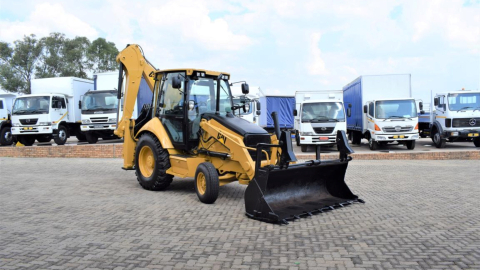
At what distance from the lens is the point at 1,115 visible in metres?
22.4

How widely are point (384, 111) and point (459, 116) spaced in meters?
3.45

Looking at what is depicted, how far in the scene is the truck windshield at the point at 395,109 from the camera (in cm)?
1780

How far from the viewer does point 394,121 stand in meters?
17.7

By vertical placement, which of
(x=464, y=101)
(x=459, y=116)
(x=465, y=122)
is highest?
(x=464, y=101)

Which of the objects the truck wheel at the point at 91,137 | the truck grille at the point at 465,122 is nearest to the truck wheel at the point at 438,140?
the truck grille at the point at 465,122

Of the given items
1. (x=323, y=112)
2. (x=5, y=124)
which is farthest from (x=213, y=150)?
(x=5, y=124)

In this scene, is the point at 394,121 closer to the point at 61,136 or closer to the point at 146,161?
the point at 146,161

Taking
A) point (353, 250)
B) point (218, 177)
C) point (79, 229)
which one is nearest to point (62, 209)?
point (79, 229)

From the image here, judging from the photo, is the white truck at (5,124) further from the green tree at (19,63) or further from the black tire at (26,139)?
the green tree at (19,63)

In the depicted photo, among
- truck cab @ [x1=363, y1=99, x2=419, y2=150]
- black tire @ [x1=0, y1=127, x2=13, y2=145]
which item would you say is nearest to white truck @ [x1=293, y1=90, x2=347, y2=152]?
truck cab @ [x1=363, y1=99, x2=419, y2=150]

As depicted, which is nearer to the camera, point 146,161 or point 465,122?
point 146,161

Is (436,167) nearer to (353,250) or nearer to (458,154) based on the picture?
(458,154)

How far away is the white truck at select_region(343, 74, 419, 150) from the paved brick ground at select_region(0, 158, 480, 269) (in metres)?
8.47

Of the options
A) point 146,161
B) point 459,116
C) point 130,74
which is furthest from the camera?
point 459,116
